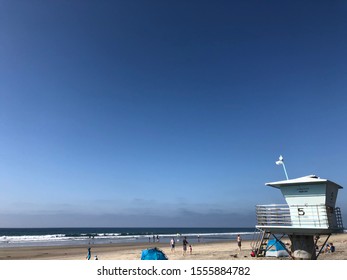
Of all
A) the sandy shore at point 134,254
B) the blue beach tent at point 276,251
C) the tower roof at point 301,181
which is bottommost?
the sandy shore at point 134,254

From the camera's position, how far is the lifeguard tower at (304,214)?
15.3m

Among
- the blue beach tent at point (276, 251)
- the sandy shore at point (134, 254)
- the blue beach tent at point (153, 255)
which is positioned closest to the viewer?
the blue beach tent at point (153, 255)

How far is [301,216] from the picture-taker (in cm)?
1575

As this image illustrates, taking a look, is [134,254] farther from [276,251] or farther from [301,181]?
[301,181]

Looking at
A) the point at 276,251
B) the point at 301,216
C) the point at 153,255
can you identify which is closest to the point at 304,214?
the point at 301,216

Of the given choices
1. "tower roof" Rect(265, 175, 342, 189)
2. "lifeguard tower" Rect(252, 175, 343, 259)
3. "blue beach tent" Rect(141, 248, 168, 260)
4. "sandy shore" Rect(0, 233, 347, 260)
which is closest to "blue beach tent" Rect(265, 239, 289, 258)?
"sandy shore" Rect(0, 233, 347, 260)

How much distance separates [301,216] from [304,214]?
0.19 meters

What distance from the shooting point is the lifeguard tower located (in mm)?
15326

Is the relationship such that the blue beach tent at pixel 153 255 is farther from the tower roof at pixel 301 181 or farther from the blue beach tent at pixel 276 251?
the tower roof at pixel 301 181

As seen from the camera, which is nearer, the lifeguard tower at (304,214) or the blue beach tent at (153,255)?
the lifeguard tower at (304,214)

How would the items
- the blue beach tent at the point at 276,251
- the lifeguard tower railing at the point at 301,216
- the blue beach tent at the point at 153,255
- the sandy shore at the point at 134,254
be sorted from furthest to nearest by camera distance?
the sandy shore at the point at 134,254 → the blue beach tent at the point at 276,251 → the blue beach tent at the point at 153,255 → the lifeguard tower railing at the point at 301,216

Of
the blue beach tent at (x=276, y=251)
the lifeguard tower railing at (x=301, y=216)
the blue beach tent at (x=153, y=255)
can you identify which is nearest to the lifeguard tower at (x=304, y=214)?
the lifeguard tower railing at (x=301, y=216)

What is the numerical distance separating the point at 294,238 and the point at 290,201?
2556 mm
